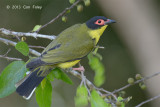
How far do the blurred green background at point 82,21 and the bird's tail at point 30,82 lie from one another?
469 cm

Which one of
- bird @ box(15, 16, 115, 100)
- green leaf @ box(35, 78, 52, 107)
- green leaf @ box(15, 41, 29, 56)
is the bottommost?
green leaf @ box(35, 78, 52, 107)

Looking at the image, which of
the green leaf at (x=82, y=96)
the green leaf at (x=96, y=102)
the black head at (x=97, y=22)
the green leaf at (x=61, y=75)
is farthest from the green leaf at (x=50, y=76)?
the black head at (x=97, y=22)

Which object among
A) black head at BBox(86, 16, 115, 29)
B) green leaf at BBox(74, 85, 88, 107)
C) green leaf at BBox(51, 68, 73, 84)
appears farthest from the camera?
black head at BBox(86, 16, 115, 29)

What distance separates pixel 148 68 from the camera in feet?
25.2

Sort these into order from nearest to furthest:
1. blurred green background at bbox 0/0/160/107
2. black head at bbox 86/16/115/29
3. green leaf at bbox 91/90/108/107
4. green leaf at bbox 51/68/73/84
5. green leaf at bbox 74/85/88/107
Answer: green leaf at bbox 91/90/108/107 → green leaf at bbox 74/85/88/107 → green leaf at bbox 51/68/73/84 → black head at bbox 86/16/115/29 → blurred green background at bbox 0/0/160/107

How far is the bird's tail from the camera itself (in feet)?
10.4

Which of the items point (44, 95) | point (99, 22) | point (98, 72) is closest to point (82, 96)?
point (98, 72)

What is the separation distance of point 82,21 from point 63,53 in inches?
210

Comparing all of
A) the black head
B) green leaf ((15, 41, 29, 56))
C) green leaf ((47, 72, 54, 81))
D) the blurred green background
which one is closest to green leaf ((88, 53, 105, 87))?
green leaf ((47, 72, 54, 81))

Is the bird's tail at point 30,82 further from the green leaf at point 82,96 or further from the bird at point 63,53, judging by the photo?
the green leaf at point 82,96

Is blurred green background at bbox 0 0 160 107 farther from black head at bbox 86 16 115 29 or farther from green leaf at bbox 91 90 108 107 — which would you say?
green leaf at bbox 91 90 108 107

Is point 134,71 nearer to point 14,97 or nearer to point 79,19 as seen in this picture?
point 79,19

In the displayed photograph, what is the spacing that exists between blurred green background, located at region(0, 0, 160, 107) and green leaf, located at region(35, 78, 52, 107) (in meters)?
5.06

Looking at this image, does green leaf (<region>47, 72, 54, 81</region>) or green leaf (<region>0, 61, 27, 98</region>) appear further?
green leaf (<region>47, 72, 54, 81</region>)
